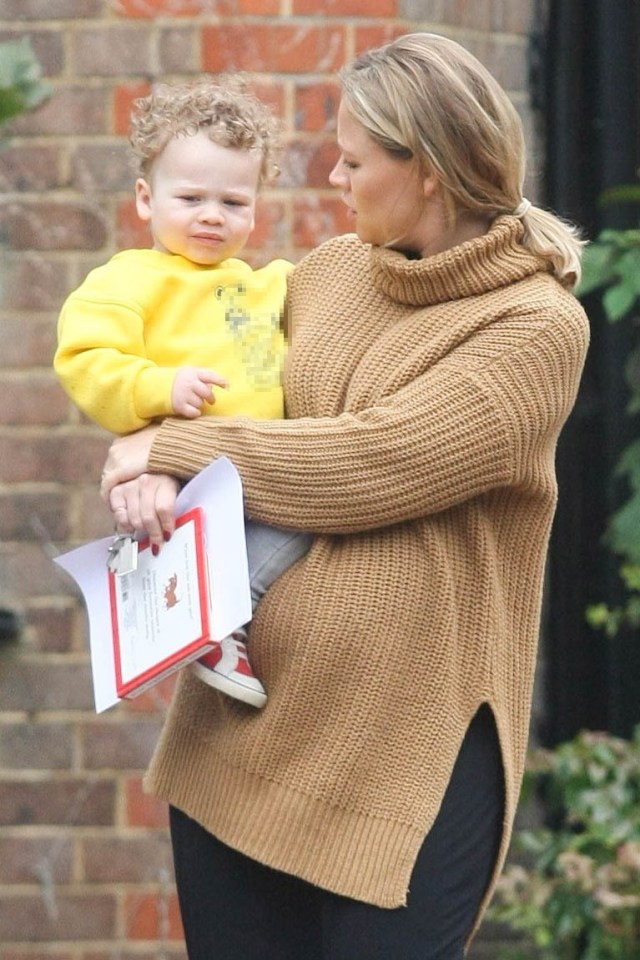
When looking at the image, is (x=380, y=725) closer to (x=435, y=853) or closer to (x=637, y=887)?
(x=435, y=853)

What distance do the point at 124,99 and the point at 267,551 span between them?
166 cm

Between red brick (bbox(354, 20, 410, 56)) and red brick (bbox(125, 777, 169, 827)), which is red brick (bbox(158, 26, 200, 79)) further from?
red brick (bbox(125, 777, 169, 827))

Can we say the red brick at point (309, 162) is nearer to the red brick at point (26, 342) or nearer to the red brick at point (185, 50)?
the red brick at point (185, 50)

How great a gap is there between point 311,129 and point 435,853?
5.87 feet

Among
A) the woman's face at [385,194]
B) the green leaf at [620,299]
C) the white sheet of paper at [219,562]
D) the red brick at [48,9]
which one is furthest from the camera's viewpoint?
the red brick at [48,9]

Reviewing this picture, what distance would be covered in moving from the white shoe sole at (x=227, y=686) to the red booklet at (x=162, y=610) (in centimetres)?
6

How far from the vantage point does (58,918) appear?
3.84 meters

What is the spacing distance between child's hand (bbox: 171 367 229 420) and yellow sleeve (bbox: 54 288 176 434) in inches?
0.7

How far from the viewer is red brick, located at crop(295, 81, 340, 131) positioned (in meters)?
3.68

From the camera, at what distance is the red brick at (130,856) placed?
3.79 m

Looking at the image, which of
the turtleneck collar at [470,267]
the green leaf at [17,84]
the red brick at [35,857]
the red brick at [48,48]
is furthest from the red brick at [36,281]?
the green leaf at [17,84]

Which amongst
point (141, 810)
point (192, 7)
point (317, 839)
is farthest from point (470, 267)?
point (141, 810)

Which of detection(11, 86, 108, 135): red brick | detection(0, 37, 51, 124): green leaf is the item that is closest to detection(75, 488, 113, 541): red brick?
detection(11, 86, 108, 135): red brick

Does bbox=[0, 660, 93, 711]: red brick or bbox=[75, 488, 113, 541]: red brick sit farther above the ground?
bbox=[75, 488, 113, 541]: red brick
